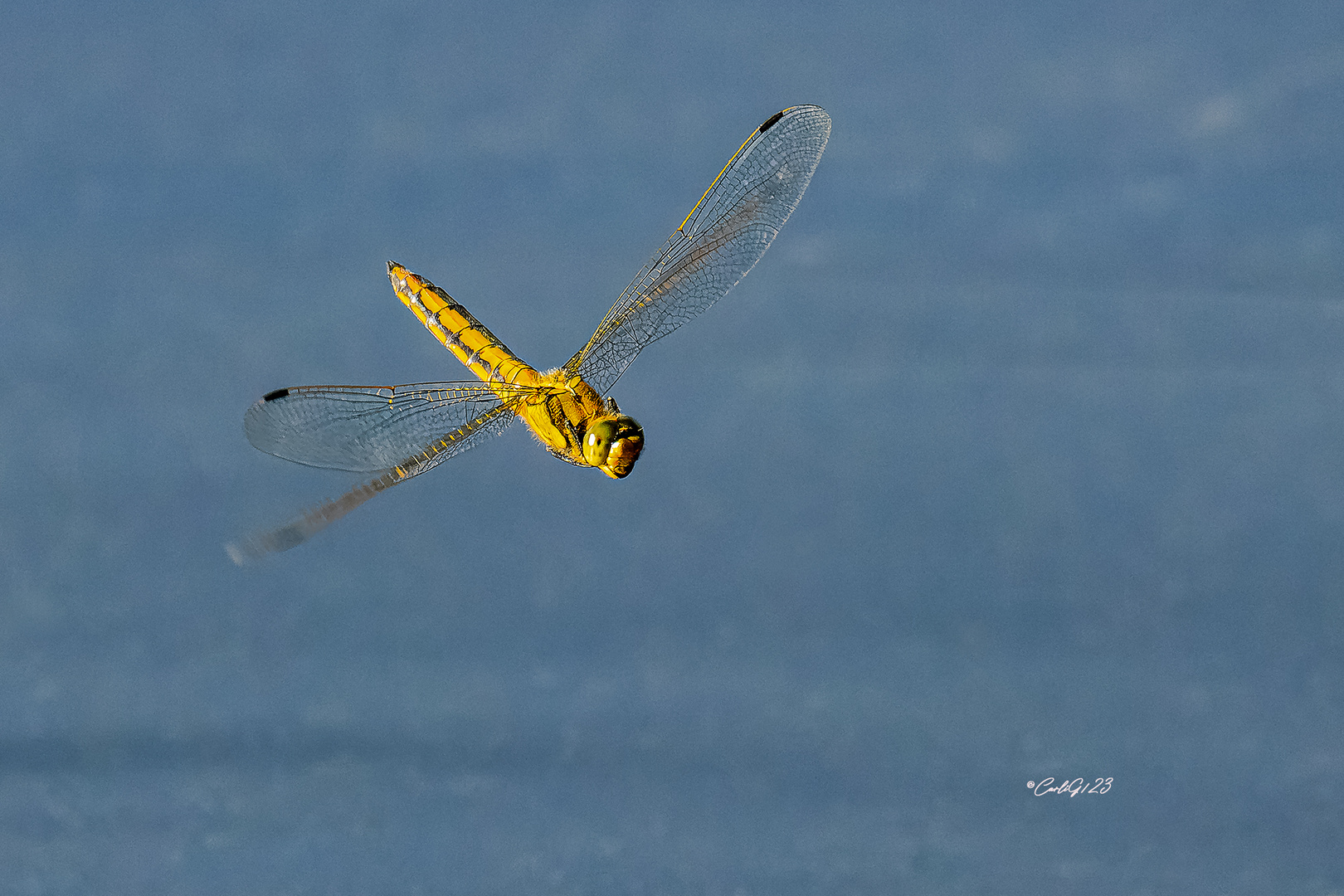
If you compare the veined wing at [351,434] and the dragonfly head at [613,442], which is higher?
the veined wing at [351,434]

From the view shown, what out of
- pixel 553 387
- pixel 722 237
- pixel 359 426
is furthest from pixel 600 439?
pixel 722 237

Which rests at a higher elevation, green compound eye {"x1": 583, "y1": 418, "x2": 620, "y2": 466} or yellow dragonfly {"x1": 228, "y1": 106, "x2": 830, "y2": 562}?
yellow dragonfly {"x1": 228, "y1": 106, "x2": 830, "y2": 562}

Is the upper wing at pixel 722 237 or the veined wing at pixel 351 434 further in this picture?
the upper wing at pixel 722 237

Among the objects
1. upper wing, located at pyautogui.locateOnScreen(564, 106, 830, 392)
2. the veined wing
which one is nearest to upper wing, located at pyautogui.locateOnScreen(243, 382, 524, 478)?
the veined wing

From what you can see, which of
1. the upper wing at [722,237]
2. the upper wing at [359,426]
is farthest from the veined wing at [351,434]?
the upper wing at [722,237]

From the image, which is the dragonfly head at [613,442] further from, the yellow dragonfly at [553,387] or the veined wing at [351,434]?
the veined wing at [351,434]

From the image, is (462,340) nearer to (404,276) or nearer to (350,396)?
(404,276)

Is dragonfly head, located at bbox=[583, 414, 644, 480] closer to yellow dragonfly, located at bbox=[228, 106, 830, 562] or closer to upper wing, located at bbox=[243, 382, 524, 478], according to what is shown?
yellow dragonfly, located at bbox=[228, 106, 830, 562]
